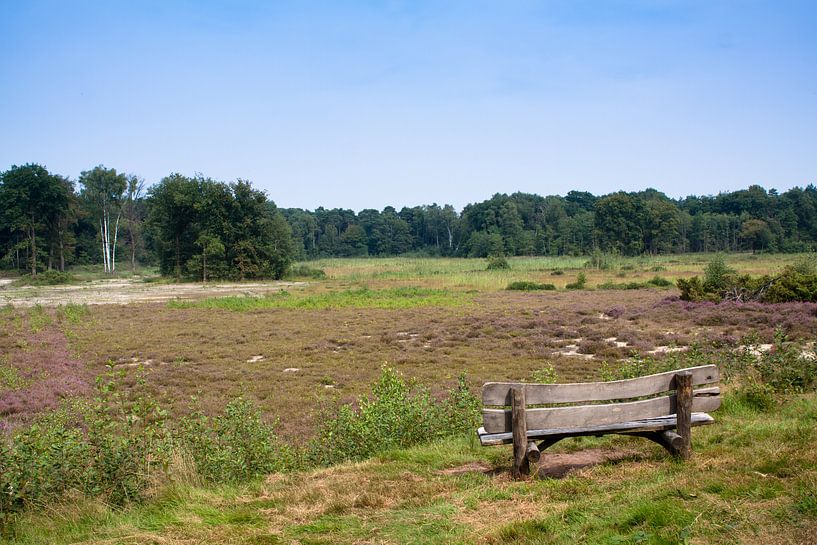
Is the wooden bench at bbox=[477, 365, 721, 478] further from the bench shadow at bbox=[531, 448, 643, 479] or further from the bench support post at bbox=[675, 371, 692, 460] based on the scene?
the bench shadow at bbox=[531, 448, 643, 479]

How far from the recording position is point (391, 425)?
26.0 ft

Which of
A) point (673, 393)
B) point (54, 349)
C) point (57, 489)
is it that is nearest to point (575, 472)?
point (673, 393)

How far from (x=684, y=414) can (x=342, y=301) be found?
29997 millimetres

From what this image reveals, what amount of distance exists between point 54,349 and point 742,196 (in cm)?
13297

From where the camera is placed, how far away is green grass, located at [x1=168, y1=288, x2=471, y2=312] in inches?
1302

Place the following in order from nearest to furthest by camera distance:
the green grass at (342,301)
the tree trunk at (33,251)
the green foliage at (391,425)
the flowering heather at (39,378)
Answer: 1. the green foliage at (391,425)
2. the flowering heather at (39,378)
3. the green grass at (342,301)
4. the tree trunk at (33,251)

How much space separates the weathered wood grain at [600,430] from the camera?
543 centimetres

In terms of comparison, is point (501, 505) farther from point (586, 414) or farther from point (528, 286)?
point (528, 286)

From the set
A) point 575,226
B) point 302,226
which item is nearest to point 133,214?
point 302,226

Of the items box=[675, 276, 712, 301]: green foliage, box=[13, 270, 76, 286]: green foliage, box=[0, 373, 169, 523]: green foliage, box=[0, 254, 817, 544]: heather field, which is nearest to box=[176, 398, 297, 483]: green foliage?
box=[0, 254, 817, 544]: heather field

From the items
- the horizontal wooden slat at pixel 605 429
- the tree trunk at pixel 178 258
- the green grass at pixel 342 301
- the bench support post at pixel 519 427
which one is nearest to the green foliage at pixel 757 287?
the green grass at pixel 342 301

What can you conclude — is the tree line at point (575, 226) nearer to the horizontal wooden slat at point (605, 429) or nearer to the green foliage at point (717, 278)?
the green foliage at point (717, 278)

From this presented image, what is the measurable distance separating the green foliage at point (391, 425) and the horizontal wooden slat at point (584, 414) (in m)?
2.28

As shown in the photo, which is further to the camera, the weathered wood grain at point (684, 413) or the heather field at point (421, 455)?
the weathered wood grain at point (684, 413)
